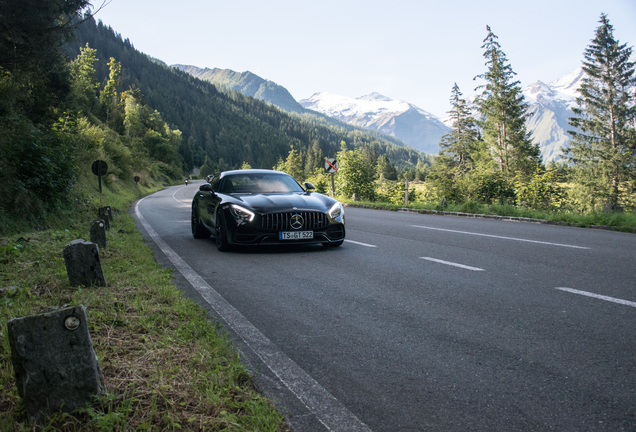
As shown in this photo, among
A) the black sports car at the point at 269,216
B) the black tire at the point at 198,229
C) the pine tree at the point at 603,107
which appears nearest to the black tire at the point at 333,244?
the black sports car at the point at 269,216

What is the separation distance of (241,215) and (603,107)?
43.7m

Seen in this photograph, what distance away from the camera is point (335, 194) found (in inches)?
1166

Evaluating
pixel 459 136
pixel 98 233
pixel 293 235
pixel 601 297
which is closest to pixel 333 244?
pixel 293 235

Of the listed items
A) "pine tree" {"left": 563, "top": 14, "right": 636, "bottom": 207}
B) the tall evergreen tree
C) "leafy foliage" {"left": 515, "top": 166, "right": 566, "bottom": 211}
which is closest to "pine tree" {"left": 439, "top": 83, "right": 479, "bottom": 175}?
the tall evergreen tree

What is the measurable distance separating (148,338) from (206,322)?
54cm

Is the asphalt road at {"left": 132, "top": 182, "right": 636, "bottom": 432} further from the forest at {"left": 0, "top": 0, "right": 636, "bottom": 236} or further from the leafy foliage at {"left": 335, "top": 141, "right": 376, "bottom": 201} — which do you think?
the leafy foliage at {"left": 335, "top": 141, "right": 376, "bottom": 201}

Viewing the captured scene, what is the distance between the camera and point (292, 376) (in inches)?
117

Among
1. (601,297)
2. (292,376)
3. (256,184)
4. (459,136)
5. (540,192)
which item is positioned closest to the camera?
(292,376)

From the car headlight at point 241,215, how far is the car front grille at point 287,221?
216 mm

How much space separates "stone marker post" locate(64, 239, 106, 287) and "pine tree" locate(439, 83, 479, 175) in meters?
55.3

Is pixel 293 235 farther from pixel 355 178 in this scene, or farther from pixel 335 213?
pixel 355 178

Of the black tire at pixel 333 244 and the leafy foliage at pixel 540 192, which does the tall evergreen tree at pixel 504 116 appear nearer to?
the leafy foliage at pixel 540 192

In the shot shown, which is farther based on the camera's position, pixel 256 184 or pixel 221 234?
pixel 256 184

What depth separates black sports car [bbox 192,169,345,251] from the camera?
7879 millimetres
